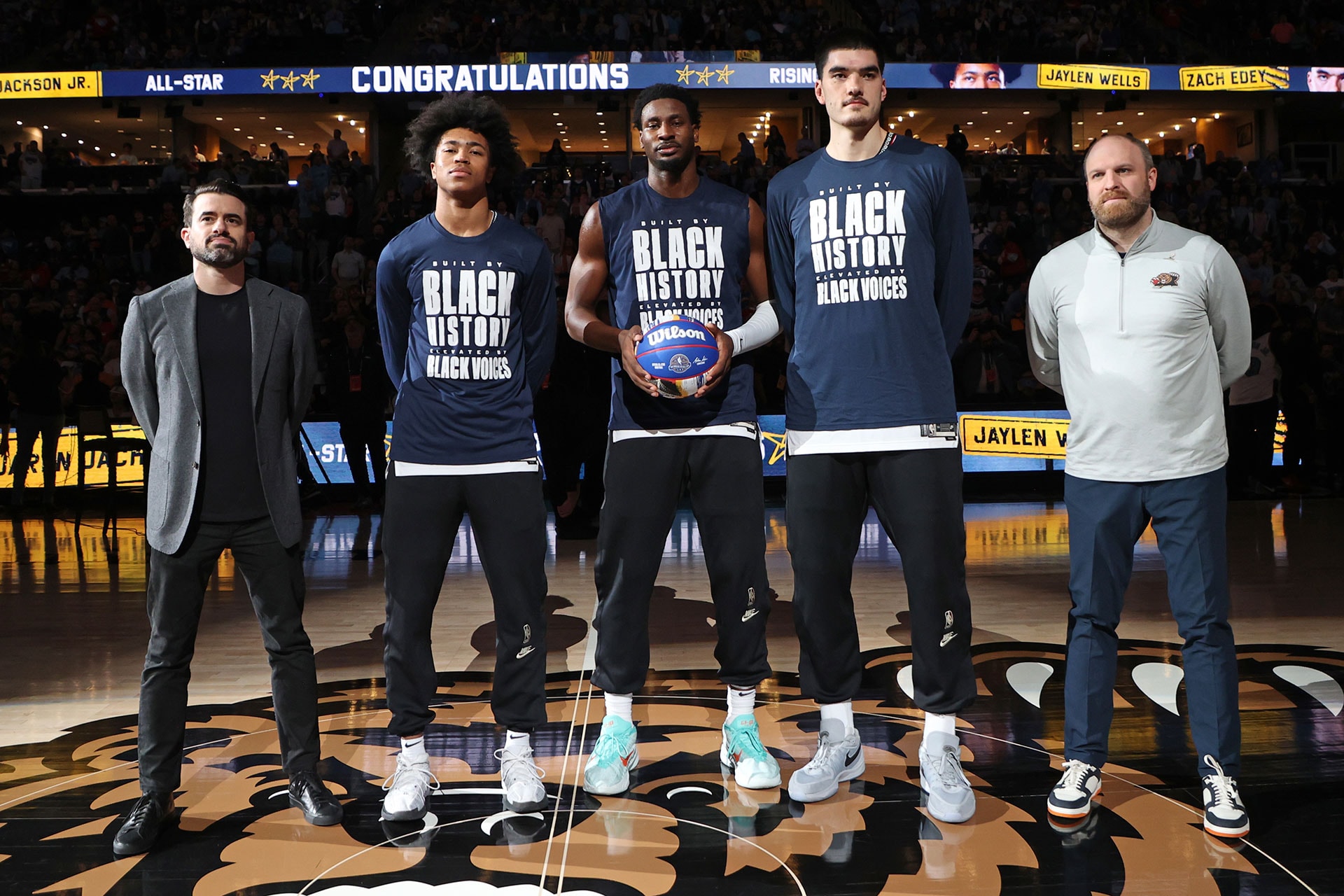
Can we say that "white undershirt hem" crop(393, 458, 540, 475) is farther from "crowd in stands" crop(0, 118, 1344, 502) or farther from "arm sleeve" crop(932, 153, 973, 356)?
"crowd in stands" crop(0, 118, 1344, 502)

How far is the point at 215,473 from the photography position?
2920 mm

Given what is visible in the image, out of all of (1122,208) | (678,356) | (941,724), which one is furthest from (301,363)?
(1122,208)

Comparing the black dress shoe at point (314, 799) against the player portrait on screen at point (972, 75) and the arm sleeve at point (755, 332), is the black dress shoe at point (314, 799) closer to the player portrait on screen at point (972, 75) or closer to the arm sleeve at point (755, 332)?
the arm sleeve at point (755, 332)

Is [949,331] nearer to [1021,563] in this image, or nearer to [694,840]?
[694,840]

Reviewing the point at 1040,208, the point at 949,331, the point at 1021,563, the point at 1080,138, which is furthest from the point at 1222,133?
the point at 949,331

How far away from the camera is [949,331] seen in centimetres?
301

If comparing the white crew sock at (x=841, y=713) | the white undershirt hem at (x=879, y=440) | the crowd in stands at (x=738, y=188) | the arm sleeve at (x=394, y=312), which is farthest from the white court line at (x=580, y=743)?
→ the crowd in stands at (x=738, y=188)

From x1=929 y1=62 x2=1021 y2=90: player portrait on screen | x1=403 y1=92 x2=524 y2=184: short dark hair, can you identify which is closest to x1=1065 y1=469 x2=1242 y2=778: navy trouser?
x1=403 y1=92 x2=524 y2=184: short dark hair

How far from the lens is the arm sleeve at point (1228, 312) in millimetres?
2846

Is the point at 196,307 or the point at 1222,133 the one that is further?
the point at 1222,133

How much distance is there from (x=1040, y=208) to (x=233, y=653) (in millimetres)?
14164

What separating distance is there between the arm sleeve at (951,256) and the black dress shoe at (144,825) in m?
2.46

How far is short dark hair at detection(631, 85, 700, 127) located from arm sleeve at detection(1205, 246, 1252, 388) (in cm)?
148

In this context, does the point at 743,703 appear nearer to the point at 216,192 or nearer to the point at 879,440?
the point at 879,440
